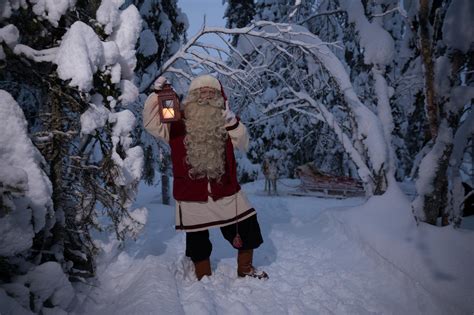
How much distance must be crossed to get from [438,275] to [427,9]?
2494 millimetres

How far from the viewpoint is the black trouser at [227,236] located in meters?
3.19

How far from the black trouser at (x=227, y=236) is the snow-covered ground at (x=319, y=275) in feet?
0.76

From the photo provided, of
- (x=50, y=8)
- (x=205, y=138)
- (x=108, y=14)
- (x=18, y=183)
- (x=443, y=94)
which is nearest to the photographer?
(x=18, y=183)

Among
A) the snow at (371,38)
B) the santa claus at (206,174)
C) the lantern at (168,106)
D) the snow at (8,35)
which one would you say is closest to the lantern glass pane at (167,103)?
the lantern at (168,106)

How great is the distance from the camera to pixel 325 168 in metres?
18.9

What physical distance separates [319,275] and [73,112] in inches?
105

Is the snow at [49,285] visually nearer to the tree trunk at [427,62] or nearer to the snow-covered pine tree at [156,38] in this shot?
the tree trunk at [427,62]

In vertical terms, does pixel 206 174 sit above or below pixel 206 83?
Answer: below

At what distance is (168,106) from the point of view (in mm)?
2932

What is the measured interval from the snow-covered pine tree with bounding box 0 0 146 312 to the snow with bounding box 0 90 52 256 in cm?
6

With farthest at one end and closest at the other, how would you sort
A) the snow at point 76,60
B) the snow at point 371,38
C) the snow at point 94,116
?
1. the snow at point 371,38
2. the snow at point 94,116
3. the snow at point 76,60

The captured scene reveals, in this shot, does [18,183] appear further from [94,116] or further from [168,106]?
[168,106]

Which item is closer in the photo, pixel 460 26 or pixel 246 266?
pixel 246 266

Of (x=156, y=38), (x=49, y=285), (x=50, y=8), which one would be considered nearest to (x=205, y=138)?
(x=50, y=8)
